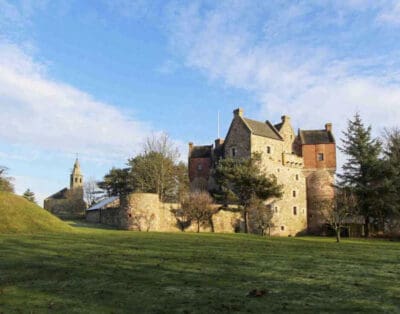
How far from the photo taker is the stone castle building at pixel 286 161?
49.5m

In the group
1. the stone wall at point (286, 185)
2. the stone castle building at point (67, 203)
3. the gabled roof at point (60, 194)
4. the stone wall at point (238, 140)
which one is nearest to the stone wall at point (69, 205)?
the stone castle building at point (67, 203)

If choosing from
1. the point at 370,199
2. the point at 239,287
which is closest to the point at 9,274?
the point at 239,287

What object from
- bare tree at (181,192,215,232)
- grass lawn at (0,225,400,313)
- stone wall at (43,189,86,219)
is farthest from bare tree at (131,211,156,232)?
stone wall at (43,189,86,219)

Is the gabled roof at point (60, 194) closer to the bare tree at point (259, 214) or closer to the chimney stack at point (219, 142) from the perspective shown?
the chimney stack at point (219, 142)

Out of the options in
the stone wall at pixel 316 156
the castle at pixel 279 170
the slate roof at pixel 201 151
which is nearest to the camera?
the castle at pixel 279 170

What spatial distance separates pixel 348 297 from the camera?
27.4ft

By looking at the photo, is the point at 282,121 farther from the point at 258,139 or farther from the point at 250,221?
the point at 250,221

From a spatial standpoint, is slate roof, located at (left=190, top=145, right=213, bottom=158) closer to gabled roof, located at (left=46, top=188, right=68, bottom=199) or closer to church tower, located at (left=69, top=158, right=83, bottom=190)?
gabled roof, located at (left=46, top=188, right=68, bottom=199)

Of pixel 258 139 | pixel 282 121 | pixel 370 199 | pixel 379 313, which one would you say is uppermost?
pixel 282 121

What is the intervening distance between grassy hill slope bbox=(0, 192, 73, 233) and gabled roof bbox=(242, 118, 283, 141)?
2638 cm

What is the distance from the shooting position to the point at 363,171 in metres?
47.0

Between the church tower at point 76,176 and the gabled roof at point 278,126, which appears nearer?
the gabled roof at point 278,126

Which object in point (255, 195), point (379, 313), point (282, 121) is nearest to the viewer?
point (379, 313)

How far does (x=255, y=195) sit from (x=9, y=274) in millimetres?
32529
